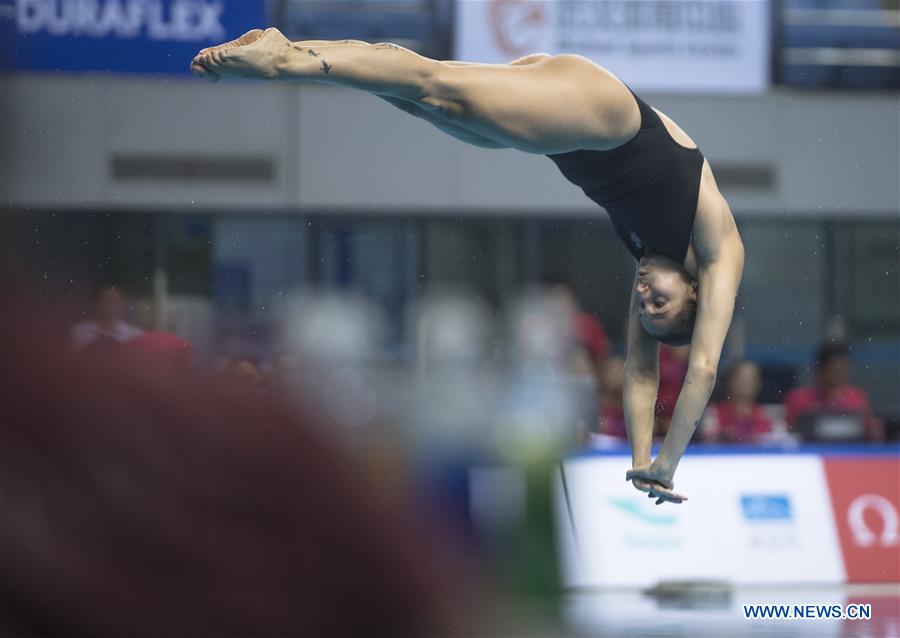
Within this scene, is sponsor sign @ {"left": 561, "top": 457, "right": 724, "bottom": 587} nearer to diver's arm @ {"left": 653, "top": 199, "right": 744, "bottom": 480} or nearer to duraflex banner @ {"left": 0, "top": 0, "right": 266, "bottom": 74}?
diver's arm @ {"left": 653, "top": 199, "right": 744, "bottom": 480}

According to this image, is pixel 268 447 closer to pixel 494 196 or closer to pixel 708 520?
pixel 708 520

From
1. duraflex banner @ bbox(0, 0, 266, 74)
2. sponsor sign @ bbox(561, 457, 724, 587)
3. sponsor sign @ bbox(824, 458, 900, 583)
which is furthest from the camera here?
duraflex banner @ bbox(0, 0, 266, 74)

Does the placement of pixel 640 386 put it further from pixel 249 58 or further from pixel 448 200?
pixel 448 200

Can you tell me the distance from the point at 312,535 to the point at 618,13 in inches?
343

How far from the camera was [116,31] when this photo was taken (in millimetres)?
8570

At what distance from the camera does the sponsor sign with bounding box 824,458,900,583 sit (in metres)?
6.62

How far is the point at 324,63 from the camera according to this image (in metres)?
3.71

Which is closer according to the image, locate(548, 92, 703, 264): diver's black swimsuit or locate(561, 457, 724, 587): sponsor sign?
locate(548, 92, 703, 264): diver's black swimsuit

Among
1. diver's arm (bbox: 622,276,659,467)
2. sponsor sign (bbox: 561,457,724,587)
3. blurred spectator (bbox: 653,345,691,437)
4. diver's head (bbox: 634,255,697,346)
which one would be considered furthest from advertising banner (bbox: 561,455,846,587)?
diver's head (bbox: 634,255,697,346)

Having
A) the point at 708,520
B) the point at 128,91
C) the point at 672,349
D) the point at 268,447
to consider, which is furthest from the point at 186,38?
the point at 268,447

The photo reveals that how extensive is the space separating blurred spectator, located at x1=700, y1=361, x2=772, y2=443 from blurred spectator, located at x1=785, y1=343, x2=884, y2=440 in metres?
0.18

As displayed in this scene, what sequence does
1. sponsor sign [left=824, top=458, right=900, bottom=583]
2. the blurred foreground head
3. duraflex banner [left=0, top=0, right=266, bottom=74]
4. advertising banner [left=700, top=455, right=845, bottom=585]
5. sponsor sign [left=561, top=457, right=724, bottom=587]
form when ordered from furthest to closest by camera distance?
duraflex banner [left=0, top=0, right=266, bottom=74] → sponsor sign [left=824, top=458, right=900, bottom=583] → advertising banner [left=700, top=455, right=845, bottom=585] → sponsor sign [left=561, top=457, right=724, bottom=587] → the blurred foreground head

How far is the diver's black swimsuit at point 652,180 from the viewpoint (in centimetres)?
435

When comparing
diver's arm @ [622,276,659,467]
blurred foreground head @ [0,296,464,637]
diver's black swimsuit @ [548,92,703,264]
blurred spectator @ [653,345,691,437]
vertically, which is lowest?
blurred spectator @ [653,345,691,437]
